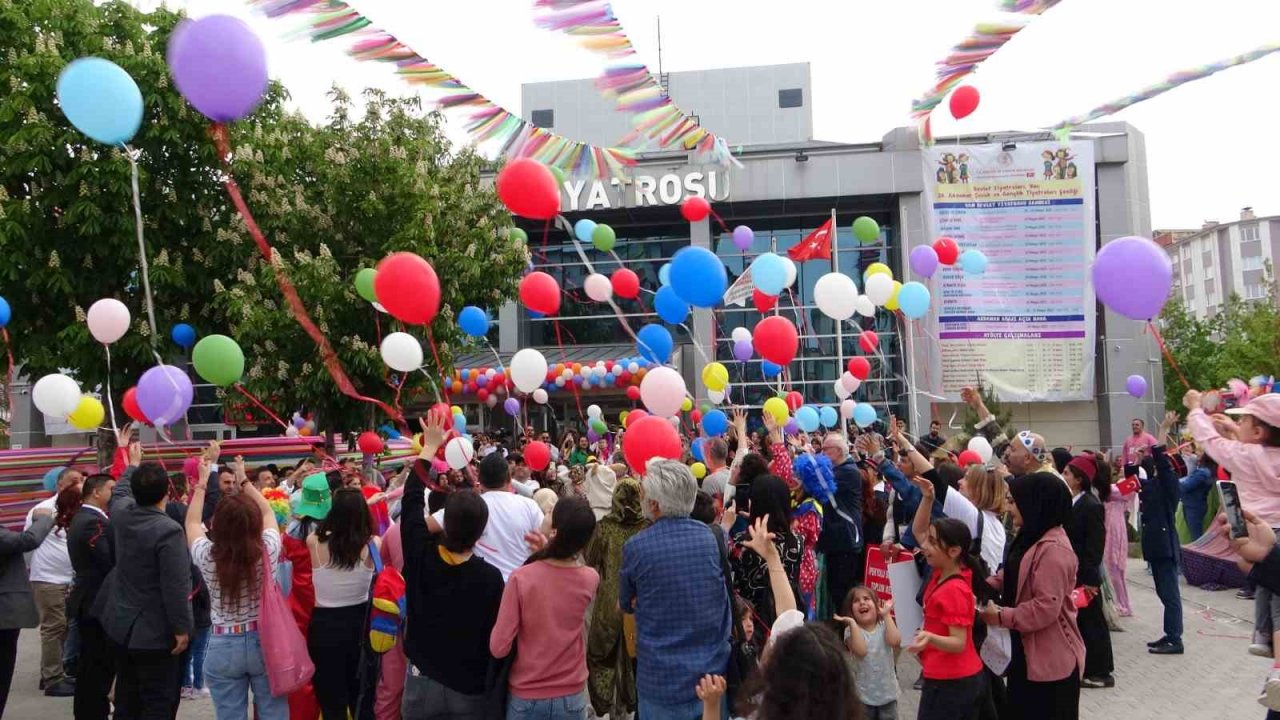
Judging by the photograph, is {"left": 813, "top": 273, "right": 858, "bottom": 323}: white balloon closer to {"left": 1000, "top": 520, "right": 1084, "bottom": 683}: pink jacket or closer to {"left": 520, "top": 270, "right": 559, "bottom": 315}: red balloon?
{"left": 520, "top": 270, "right": 559, "bottom": 315}: red balloon

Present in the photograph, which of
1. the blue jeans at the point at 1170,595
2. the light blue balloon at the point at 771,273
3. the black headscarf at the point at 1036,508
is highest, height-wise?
the light blue balloon at the point at 771,273

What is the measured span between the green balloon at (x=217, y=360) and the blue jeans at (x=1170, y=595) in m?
7.63

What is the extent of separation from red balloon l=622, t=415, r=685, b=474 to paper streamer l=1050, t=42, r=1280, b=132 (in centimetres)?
460

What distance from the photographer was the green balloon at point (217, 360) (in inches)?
281

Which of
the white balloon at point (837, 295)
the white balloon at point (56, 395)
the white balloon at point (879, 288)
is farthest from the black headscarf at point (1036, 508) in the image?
the white balloon at point (56, 395)

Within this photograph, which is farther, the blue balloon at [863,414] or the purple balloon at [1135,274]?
the blue balloon at [863,414]

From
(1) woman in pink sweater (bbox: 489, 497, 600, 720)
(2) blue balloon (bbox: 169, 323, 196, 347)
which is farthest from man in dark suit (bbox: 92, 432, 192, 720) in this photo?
(2) blue balloon (bbox: 169, 323, 196, 347)

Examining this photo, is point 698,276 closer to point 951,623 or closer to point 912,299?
point 912,299

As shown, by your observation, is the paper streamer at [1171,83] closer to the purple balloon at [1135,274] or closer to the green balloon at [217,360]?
the purple balloon at [1135,274]

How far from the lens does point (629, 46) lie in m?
7.48

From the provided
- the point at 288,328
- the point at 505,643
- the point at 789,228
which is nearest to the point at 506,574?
the point at 505,643

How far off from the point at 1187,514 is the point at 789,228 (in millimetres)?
14917

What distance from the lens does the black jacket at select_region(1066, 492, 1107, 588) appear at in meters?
5.20

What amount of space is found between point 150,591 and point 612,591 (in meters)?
2.29
